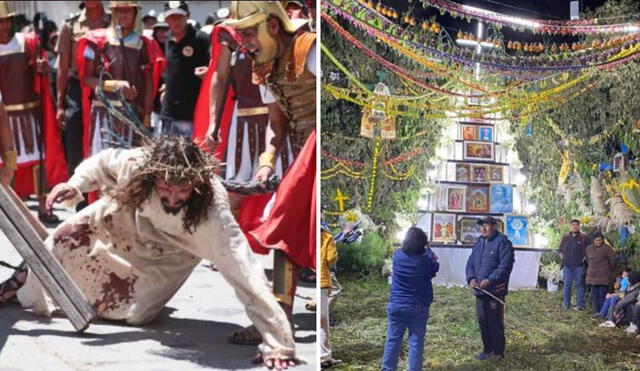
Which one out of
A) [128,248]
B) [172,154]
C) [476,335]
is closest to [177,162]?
[172,154]

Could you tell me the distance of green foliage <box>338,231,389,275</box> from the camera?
12.7 feet

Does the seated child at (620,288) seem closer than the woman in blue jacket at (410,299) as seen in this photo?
No

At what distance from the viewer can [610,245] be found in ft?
13.5

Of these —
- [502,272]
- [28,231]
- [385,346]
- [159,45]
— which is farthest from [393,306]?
[159,45]

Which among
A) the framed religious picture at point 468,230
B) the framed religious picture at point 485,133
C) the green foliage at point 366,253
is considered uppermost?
the framed religious picture at point 485,133

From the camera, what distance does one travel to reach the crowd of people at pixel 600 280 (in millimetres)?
4066

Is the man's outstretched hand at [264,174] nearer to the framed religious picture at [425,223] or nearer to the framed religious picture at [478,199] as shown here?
the framed religious picture at [425,223]

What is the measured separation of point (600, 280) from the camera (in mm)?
4098

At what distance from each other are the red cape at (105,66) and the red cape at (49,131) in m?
0.15

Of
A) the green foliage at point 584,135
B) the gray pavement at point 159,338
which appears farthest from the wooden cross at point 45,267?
the green foliage at point 584,135

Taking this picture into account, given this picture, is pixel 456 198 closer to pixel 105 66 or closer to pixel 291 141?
pixel 291 141

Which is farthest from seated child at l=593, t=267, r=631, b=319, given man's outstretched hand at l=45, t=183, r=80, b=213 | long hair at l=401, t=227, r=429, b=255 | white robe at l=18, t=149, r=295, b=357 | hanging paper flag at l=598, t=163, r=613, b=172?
man's outstretched hand at l=45, t=183, r=80, b=213

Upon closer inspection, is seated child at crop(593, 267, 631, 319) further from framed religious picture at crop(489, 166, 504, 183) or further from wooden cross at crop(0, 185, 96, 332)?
wooden cross at crop(0, 185, 96, 332)

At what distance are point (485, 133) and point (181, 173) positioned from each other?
1.09 meters
